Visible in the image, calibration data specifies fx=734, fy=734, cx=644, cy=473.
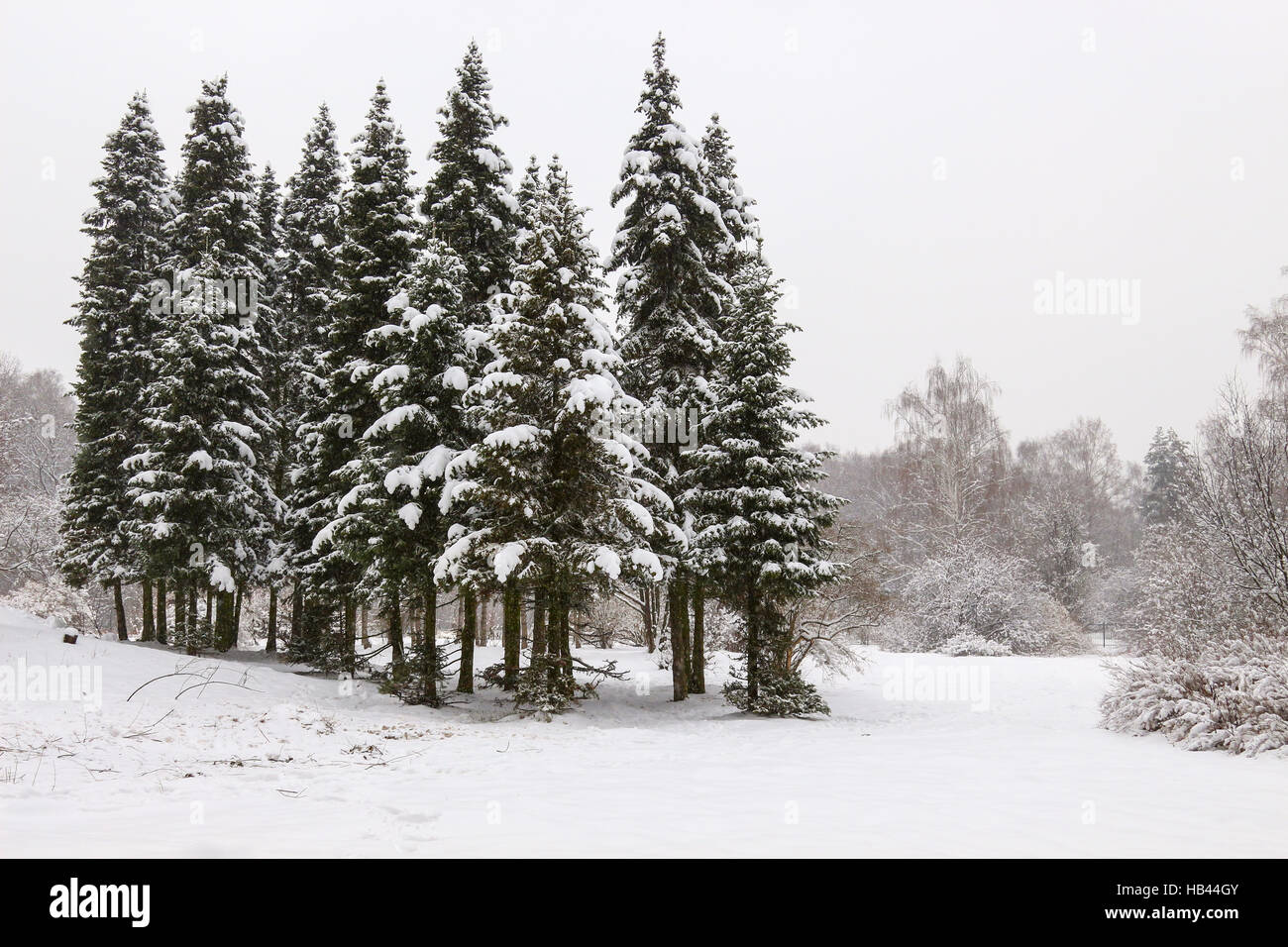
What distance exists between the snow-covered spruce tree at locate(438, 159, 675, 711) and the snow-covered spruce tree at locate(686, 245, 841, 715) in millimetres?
1797

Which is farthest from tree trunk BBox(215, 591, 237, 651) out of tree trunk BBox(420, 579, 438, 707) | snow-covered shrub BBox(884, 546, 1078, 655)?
snow-covered shrub BBox(884, 546, 1078, 655)

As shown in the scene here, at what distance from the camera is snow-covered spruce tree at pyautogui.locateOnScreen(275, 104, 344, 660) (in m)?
23.9

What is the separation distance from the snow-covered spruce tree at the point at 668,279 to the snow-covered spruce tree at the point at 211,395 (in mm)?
12716

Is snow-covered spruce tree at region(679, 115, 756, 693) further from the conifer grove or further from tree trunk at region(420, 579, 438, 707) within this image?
tree trunk at region(420, 579, 438, 707)

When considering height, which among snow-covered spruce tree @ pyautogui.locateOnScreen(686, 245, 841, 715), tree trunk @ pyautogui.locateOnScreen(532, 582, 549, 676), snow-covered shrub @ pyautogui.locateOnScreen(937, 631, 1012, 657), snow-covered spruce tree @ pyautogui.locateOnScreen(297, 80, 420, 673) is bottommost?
snow-covered shrub @ pyautogui.locateOnScreen(937, 631, 1012, 657)

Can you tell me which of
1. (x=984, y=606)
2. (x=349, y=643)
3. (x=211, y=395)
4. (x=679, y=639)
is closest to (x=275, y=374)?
(x=211, y=395)

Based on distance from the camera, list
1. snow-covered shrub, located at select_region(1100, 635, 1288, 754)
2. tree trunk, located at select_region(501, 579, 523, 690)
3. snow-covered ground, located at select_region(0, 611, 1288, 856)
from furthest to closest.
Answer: tree trunk, located at select_region(501, 579, 523, 690) → snow-covered shrub, located at select_region(1100, 635, 1288, 754) → snow-covered ground, located at select_region(0, 611, 1288, 856)

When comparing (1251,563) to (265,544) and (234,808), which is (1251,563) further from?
(265,544)

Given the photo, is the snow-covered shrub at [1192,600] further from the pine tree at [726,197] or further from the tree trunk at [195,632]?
the tree trunk at [195,632]

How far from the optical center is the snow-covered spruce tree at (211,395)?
71.8ft

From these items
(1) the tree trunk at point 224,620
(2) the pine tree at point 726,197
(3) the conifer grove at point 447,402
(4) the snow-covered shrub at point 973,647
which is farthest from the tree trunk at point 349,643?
(4) the snow-covered shrub at point 973,647

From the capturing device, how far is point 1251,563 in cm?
1494
